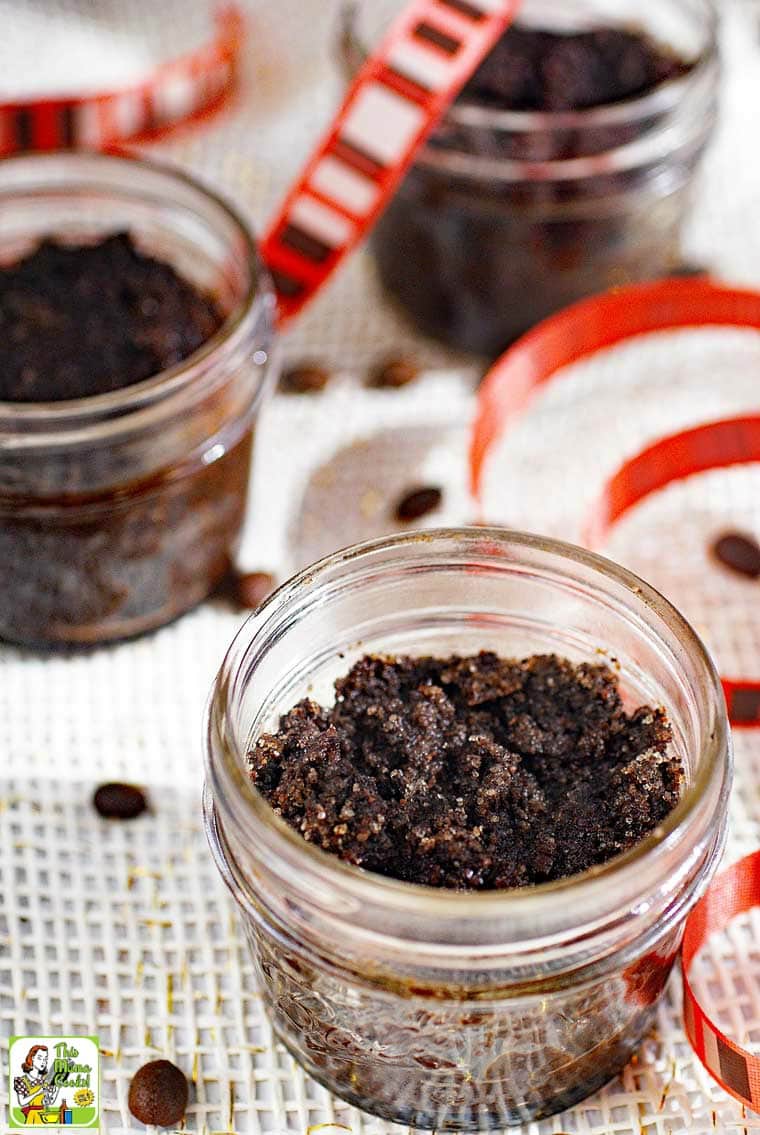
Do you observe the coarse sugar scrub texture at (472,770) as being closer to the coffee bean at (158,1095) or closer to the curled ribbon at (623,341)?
the coffee bean at (158,1095)

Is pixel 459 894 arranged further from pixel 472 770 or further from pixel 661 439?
pixel 661 439

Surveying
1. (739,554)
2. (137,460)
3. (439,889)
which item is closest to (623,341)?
(739,554)

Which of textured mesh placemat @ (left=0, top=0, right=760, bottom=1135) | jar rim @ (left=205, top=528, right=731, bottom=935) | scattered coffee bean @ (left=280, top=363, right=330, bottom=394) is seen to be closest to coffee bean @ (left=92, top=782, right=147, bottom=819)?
textured mesh placemat @ (left=0, top=0, right=760, bottom=1135)

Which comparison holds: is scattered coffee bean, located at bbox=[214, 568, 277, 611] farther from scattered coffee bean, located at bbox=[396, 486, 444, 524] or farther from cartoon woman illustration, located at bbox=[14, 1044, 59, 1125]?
cartoon woman illustration, located at bbox=[14, 1044, 59, 1125]

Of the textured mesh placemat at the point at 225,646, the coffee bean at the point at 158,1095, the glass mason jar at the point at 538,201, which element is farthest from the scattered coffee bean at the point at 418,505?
the coffee bean at the point at 158,1095

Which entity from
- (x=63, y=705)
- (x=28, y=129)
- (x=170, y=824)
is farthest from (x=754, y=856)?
(x=28, y=129)

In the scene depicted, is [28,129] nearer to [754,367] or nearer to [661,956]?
[754,367]

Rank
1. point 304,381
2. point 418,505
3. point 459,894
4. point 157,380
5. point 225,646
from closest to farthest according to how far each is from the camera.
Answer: point 459,894 < point 157,380 < point 225,646 < point 418,505 < point 304,381
